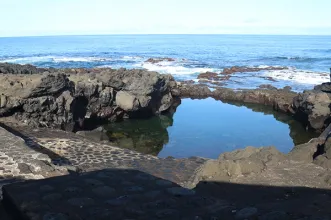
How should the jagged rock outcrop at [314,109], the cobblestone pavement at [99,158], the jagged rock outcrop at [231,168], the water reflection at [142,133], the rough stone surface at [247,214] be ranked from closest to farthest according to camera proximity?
the rough stone surface at [247,214] < the jagged rock outcrop at [231,168] < the cobblestone pavement at [99,158] < the water reflection at [142,133] < the jagged rock outcrop at [314,109]

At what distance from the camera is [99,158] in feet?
36.5

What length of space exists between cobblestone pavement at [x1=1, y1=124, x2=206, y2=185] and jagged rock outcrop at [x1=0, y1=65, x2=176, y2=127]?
2381mm

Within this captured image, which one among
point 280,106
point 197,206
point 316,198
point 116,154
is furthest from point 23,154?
point 280,106

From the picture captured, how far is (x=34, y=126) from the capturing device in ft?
48.5

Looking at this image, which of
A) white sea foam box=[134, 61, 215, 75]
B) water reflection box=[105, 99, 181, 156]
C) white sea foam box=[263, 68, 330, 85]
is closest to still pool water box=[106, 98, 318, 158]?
water reflection box=[105, 99, 181, 156]

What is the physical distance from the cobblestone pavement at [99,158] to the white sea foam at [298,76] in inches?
1124

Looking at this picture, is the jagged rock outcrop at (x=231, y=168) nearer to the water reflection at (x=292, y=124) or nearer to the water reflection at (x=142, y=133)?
the water reflection at (x=142, y=133)

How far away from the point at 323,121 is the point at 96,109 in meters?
11.6

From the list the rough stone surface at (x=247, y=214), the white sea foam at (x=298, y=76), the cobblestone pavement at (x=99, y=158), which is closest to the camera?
the rough stone surface at (x=247, y=214)

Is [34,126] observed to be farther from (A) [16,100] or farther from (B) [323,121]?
(B) [323,121]

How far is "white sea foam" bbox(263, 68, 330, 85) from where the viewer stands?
3762 centimetres

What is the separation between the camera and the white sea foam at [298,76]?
37625 millimetres

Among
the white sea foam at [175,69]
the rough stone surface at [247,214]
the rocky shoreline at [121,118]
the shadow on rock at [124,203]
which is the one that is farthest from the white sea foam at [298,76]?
→ the rough stone surface at [247,214]

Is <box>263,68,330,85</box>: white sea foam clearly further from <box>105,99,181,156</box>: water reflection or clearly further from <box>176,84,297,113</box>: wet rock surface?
<box>105,99,181,156</box>: water reflection
